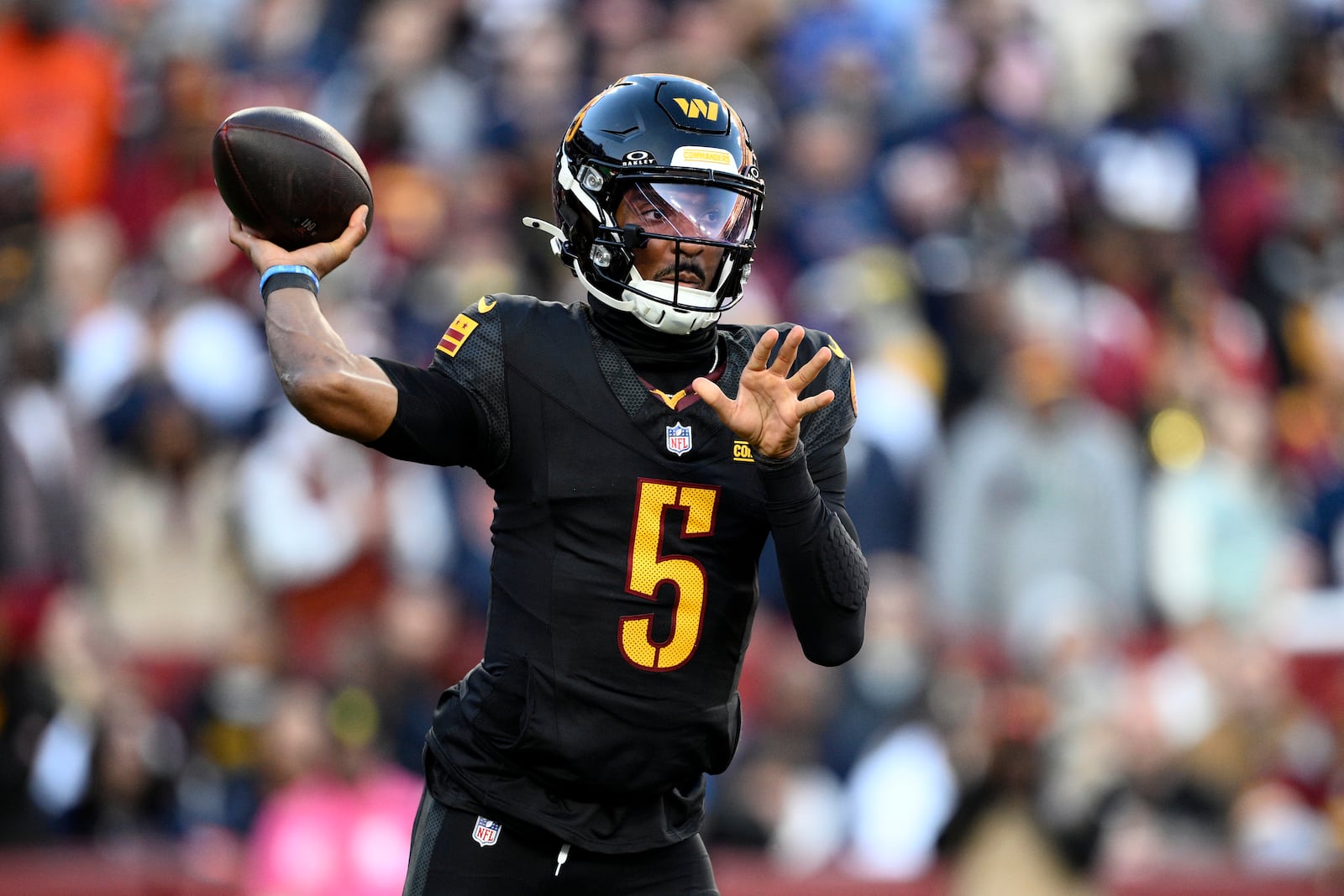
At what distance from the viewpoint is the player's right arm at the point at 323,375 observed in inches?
140

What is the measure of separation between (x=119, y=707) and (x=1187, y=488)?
4605 mm

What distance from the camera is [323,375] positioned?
3.55m

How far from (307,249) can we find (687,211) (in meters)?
0.73

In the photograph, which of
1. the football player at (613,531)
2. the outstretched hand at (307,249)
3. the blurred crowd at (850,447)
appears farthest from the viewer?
the blurred crowd at (850,447)

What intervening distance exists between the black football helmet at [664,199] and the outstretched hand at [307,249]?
0.42 meters

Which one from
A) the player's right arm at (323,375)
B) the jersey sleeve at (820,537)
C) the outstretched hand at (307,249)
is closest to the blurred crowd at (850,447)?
the jersey sleeve at (820,537)

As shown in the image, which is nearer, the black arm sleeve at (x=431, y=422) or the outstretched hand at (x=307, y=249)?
the black arm sleeve at (x=431, y=422)

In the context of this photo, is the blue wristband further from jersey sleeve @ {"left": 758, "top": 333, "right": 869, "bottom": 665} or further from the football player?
jersey sleeve @ {"left": 758, "top": 333, "right": 869, "bottom": 665}

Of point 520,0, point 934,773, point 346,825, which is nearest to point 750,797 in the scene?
point 934,773

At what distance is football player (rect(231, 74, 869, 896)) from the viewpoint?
370 centimetres

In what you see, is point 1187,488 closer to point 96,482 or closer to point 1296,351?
point 1296,351

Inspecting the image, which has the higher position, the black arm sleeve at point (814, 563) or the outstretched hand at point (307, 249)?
the outstretched hand at point (307, 249)

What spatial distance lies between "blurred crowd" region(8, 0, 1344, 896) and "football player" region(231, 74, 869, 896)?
11.2ft

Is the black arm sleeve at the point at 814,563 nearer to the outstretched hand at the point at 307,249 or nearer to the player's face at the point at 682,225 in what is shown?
the player's face at the point at 682,225
